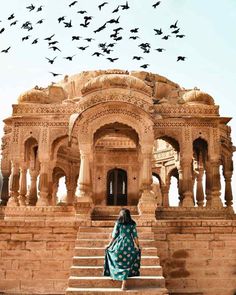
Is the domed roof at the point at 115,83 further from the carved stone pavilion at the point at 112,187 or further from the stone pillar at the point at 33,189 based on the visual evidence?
the stone pillar at the point at 33,189

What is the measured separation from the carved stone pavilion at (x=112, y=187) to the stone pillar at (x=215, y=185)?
4cm

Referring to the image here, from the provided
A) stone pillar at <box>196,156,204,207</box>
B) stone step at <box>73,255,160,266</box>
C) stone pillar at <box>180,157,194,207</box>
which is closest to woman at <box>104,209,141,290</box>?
stone step at <box>73,255,160,266</box>

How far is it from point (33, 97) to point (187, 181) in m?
6.70

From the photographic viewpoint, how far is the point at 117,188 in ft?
69.3

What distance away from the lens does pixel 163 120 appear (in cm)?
1588

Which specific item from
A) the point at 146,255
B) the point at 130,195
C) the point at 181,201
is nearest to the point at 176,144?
the point at 181,201

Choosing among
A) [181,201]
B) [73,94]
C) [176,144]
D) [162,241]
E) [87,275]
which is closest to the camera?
[87,275]

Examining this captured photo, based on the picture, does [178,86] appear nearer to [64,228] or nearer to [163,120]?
[163,120]

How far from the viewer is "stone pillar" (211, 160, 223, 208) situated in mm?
14867

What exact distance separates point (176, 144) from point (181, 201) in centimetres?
255

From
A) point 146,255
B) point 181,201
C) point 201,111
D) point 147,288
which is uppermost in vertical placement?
point 201,111

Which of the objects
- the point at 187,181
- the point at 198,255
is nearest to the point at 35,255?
the point at 198,255

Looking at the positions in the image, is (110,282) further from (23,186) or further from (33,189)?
(33,189)

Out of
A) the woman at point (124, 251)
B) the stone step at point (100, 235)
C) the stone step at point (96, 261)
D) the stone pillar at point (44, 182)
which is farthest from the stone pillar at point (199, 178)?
the woman at point (124, 251)
